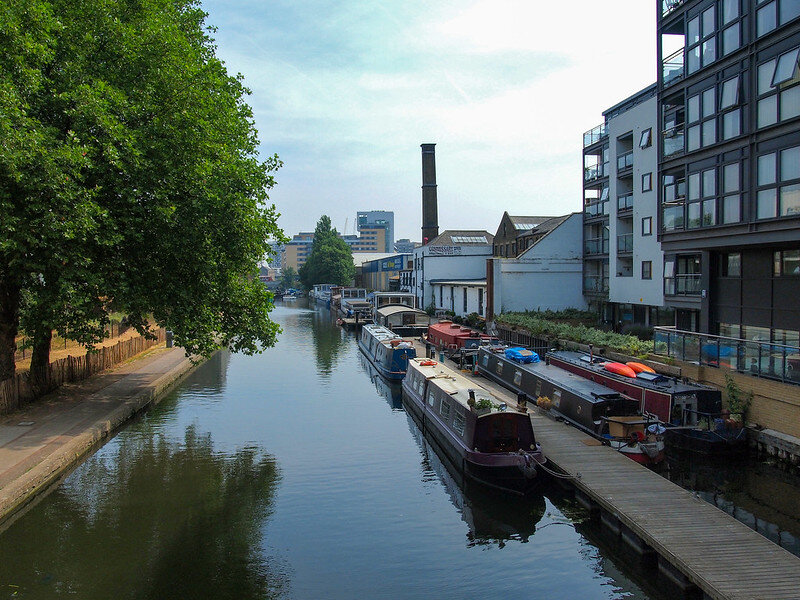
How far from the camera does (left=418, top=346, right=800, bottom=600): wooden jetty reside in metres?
10.5

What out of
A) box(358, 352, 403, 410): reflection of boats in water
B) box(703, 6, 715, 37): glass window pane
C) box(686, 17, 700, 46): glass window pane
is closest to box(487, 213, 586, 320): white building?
box(358, 352, 403, 410): reflection of boats in water

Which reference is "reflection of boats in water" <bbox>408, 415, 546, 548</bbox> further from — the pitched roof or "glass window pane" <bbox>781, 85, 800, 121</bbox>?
the pitched roof

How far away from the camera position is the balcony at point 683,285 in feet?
89.2

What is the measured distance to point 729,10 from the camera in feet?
70.7

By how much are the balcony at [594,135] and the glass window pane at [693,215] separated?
18.9 metres

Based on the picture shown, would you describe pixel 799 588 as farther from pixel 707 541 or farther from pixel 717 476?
pixel 717 476

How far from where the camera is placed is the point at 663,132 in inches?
1034

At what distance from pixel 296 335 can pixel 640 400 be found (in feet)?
128

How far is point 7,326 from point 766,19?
25.7m

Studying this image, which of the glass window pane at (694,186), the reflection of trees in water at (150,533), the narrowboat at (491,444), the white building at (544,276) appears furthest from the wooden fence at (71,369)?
the white building at (544,276)

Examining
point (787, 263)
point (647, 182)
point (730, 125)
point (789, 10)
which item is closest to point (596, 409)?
point (787, 263)

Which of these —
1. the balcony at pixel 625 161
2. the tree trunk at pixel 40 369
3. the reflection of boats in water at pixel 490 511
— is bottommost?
the reflection of boats in water at pixel 490 511

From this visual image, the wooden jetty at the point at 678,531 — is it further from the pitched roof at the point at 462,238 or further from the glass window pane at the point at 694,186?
the pitched roof at the point at 462,238

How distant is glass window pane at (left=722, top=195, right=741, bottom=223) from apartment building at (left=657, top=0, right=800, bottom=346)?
3 centimetres
